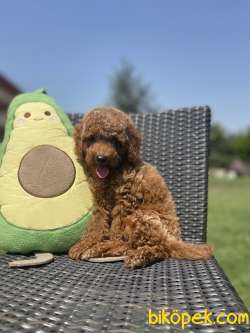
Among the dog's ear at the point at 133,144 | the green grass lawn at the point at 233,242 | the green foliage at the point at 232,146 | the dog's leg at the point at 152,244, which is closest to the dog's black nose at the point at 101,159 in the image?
the dog's ear at the point at 133,144

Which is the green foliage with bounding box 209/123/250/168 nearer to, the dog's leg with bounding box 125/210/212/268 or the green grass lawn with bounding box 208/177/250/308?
the green grass lawn with bounding box 208/177/250/308

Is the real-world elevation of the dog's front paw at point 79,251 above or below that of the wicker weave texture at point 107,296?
above

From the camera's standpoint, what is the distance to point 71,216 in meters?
1.48

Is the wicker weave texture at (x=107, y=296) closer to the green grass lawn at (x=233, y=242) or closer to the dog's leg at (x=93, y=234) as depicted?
the dog's leg at (x=93, y=234)

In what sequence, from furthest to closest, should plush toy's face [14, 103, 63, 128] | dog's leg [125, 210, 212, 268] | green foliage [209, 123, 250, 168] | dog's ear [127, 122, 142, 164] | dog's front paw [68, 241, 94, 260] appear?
green foliage [209, 123, 250, 168] → plush toy's face [14, 103, 63, 128] → dog's ear [127, 122, 142, 164] → dog's front paw [68, 241, 94, 260] → dog's leg [125, 210, 212, 268]

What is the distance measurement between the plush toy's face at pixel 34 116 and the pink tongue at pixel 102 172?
0.34 meters

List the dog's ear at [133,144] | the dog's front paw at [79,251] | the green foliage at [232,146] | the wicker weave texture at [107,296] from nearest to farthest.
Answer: the wicker weave texture at [107,296] → the dog's front paw at [79,251] → the dog's ear at [133,144] → the green foliage at [232,146]

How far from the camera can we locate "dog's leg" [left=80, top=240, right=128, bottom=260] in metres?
1.37

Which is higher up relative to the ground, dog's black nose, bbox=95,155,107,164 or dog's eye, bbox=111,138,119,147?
dog's eye, bbox=111,138,119,147

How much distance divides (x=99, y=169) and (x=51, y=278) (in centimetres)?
49

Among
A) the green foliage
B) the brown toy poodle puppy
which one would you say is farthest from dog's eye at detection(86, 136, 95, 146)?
the green foliage

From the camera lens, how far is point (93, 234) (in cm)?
144

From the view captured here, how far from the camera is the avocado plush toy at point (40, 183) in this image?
1416 mm

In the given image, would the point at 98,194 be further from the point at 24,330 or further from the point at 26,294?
the point at 24,330
